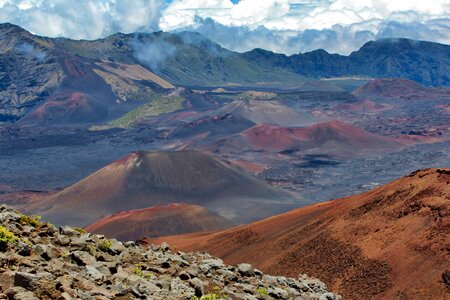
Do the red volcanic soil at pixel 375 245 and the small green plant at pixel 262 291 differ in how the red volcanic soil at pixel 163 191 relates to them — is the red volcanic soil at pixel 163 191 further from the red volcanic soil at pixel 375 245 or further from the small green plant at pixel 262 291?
the small green plant at pixel 262 291

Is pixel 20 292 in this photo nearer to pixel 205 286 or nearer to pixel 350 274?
pixel 205 286

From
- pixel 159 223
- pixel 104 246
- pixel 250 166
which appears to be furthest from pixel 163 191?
pixel 104 246

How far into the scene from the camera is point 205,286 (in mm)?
15094

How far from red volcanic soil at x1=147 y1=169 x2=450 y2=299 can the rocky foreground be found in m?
6.85

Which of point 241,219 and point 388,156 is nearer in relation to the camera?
point 241,219

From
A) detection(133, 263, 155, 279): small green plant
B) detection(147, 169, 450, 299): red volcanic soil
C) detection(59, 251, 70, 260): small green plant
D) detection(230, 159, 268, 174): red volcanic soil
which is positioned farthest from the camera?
detection(230, 159, 268, 174): red volcanic soil

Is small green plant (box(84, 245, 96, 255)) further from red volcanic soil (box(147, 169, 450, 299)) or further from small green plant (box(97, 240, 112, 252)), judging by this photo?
red volcanic soil (box(147, 169, 450, 299))

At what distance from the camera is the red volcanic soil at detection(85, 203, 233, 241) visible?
218 feet

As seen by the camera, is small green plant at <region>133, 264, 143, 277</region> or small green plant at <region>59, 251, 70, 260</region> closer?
small green plant at <region>59, 251, 70, 260</region>

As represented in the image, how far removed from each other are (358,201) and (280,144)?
120m

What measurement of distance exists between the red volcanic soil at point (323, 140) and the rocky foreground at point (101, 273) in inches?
4990

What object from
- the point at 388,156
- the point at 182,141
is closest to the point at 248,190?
the point at 388,156

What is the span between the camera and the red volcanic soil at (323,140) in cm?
14575

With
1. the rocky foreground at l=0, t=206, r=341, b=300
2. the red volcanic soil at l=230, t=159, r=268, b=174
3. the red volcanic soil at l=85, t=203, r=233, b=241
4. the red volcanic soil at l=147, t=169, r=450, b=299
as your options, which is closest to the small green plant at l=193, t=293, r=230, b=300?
the rocky foreground at l=0, t=206, r=341, b=300
